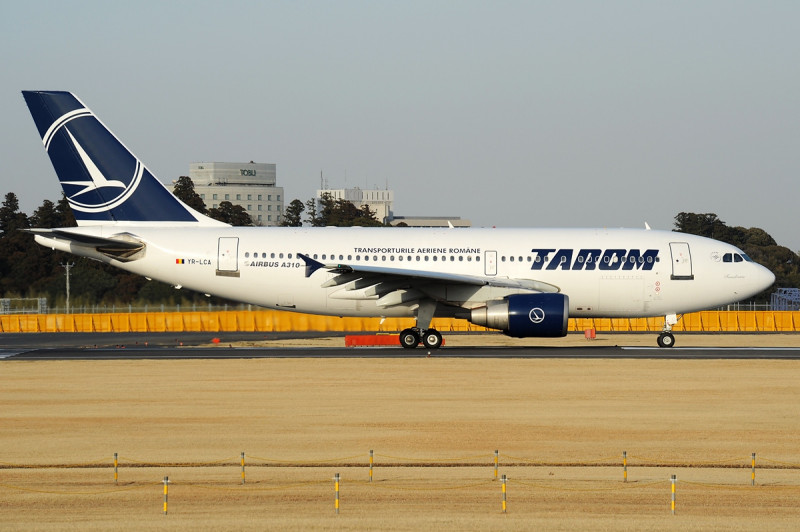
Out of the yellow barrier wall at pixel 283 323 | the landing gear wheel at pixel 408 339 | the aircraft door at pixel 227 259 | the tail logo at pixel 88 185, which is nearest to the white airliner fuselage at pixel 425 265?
the aircraft door at pixel 227 259

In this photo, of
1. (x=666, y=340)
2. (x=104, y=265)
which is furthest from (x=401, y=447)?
(x=104, y=265)

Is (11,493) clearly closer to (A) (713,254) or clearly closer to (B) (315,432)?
(B) (315,432)

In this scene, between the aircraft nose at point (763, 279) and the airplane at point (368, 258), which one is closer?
the airplane at point (368, 258)

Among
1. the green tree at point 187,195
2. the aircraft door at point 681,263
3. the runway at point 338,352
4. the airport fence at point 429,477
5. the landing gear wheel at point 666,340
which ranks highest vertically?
the green tree at point 187,195

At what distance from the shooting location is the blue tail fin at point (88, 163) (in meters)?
36.8

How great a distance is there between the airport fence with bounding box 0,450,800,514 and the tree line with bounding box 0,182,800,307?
37.7 meters

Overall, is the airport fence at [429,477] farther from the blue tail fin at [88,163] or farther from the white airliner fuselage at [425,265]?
the blue tail fin at [88,163]

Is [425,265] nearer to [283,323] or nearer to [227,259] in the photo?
[227,259]

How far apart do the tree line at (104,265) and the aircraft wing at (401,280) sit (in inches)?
763

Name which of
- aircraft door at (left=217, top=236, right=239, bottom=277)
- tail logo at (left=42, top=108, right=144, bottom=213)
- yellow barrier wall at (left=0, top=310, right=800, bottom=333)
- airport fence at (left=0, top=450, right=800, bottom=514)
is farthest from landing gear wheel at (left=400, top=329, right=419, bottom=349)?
airport fence at (left=0, top=450, right=800, bottom=514)

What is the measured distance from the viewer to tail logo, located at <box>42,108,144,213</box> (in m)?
36.8

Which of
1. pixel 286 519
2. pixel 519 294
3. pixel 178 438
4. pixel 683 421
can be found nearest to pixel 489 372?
pixel 519 294

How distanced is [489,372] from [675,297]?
11170mm

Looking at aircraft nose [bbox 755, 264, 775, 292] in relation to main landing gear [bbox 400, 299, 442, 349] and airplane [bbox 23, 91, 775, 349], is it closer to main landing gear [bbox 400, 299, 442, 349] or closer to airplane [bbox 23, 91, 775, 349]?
airplane [bbox 23, 91, 775, 349]
